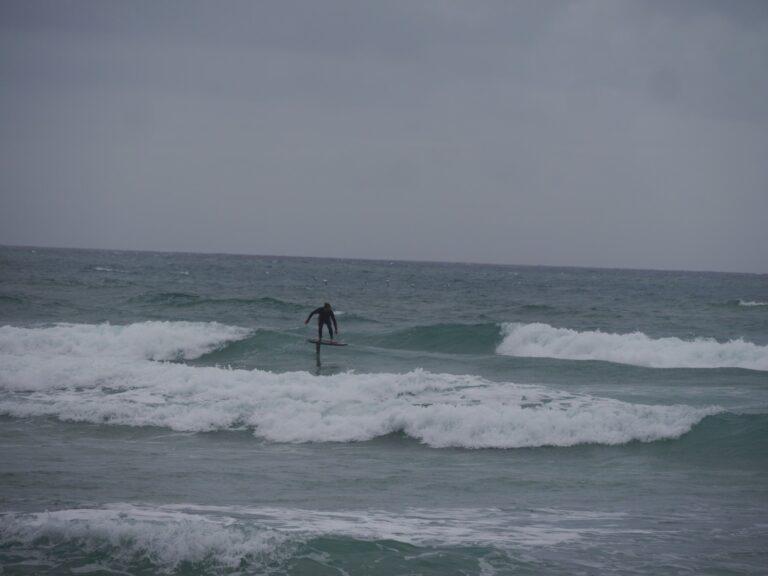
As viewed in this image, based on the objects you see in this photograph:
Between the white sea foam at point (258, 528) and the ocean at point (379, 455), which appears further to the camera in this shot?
the ocean at point (379, 455)

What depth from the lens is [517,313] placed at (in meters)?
43.1

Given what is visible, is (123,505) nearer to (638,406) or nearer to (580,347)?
(638,406)

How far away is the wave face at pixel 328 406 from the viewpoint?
52.2 feet

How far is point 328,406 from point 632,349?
50.5ft

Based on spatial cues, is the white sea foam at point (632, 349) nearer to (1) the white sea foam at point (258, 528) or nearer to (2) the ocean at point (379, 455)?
(2) the ocean at point (379, 455)

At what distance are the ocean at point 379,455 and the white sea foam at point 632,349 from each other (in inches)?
3.7

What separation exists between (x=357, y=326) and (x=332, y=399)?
56.0 feet

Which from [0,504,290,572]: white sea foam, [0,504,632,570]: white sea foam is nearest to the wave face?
[0,504,632,570]: white sea foam

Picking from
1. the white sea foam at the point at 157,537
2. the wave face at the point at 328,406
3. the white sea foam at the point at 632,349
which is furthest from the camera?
the white sea foam at the point at 632,349

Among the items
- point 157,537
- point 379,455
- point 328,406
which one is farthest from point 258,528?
point 328,406

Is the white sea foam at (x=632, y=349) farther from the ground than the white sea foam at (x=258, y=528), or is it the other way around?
the white sea foam at (x=632, y=349)

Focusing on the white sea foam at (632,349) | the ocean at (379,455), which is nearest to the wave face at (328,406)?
the ocean at (379,455)

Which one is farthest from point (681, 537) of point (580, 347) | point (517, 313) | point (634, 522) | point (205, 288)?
point (205, 288)

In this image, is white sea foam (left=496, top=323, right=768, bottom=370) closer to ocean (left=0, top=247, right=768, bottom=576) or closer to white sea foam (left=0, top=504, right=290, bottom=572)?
ocean (left=0, top=247, right=768, bottom=576)
